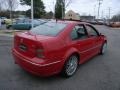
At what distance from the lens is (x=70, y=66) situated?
4.95 meters

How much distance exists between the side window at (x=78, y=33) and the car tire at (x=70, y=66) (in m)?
0.59

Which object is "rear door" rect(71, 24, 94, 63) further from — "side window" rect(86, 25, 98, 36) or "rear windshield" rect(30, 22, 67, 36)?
"rear windshield" rect(30, 22, 67, 36)

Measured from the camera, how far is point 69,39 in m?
4.82

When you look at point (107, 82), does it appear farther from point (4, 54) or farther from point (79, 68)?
point (4, 54)

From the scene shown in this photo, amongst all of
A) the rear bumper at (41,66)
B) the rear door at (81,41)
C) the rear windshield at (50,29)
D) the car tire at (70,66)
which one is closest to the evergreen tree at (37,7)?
the rear door at (81,41)

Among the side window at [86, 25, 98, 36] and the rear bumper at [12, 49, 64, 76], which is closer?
the rear bumper at [12, 49, 64, 76]

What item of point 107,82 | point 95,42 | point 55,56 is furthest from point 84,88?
point 95,42

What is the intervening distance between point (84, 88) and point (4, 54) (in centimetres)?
404

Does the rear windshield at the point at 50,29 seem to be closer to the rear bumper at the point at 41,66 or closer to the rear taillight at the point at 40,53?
the rear taillight at the point at 40,53

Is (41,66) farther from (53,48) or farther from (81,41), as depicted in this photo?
(81,41)

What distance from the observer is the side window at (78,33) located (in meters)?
5.10

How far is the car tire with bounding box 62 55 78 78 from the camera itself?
473 cm

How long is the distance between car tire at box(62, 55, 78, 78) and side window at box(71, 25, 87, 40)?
589 millimetres

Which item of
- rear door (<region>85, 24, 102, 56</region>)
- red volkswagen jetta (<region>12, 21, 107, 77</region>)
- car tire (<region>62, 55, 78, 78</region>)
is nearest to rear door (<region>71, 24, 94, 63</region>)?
red volkswagen jetta (<region>12, 21, 107, 77</region>)
